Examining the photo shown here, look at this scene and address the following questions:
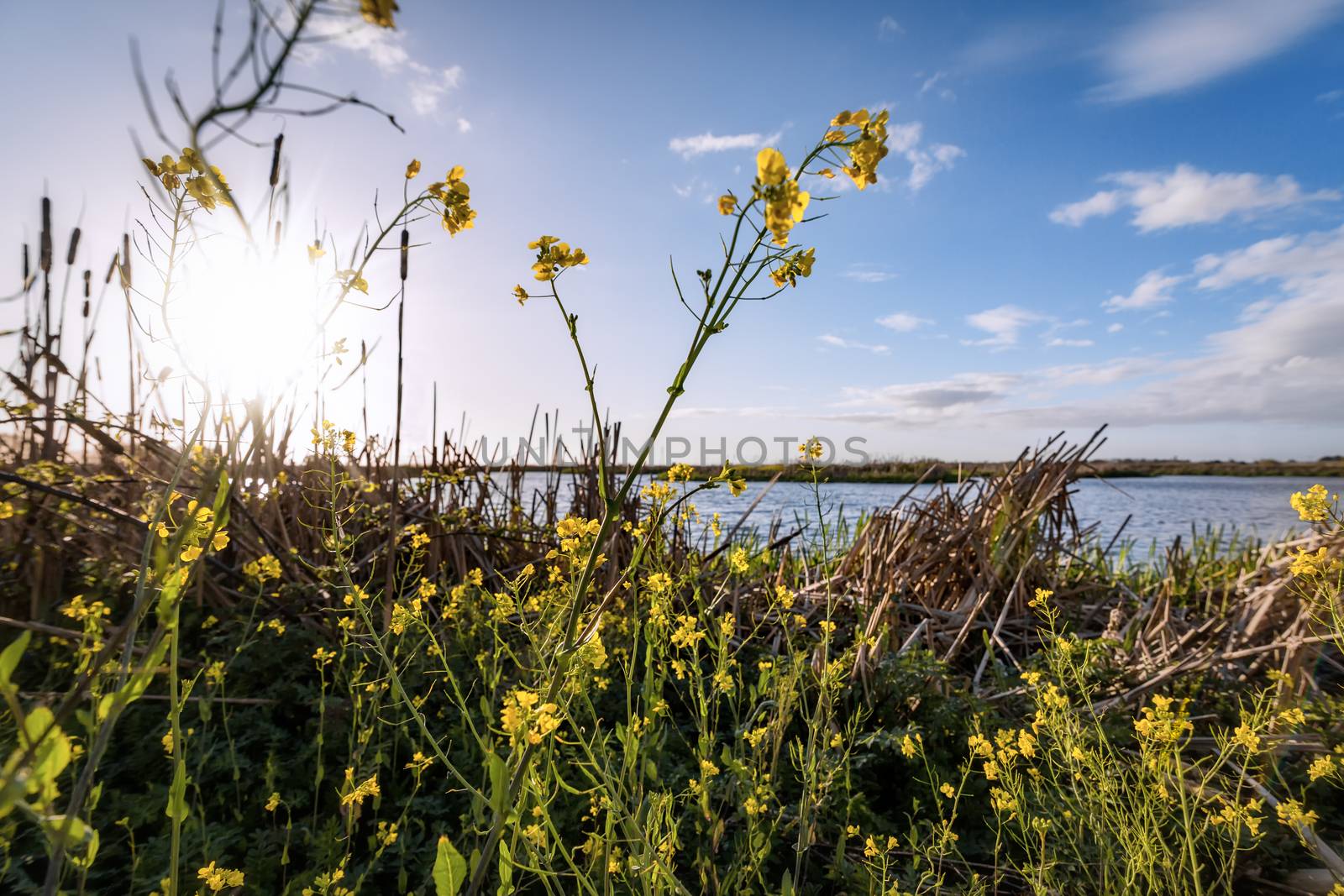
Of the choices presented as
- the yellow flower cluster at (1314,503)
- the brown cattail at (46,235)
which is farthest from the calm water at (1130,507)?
the brown cattail at (46,235)

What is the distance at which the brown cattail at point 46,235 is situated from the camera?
354cm

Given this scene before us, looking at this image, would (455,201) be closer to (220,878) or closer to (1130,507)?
(220,878)

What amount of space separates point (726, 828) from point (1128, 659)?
7.42 feet

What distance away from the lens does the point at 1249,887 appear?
6.67ft

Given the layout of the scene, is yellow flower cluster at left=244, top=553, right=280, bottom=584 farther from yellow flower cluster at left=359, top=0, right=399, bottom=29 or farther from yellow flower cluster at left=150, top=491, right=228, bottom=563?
yellow flower cluster at left=359, top=0, right=399, bottom=29

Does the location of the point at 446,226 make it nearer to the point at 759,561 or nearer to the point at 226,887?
the point at 226,887

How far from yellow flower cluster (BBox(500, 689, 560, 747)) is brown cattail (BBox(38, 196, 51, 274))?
4261 millimetres

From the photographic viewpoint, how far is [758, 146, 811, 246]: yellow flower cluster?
82 cm

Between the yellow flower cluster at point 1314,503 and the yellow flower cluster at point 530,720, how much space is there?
2111 millimetres

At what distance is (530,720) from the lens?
90 cm

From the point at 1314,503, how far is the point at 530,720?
2.18 m

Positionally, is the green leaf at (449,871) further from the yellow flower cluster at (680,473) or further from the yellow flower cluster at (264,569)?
the yellow flower cluster at (264,569)

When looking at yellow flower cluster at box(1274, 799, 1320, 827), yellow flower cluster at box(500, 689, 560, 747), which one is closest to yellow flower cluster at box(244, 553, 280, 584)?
yellow flower cluster at box(500, 689, 560, 747)

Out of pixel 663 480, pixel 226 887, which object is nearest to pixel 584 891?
pixel 226 887
